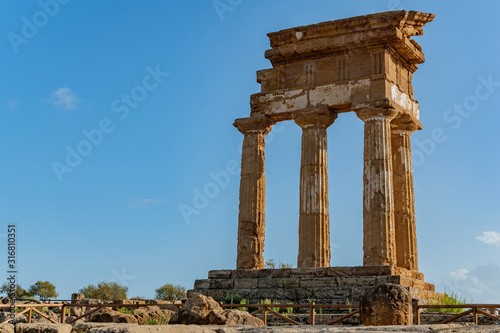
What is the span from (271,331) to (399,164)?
17.2 m

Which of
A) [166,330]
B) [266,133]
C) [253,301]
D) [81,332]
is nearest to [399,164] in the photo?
[266,133]

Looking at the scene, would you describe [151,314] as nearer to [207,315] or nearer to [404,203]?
[207,315]

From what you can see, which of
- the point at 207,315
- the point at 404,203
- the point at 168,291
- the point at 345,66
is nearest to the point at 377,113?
the point at 345,66

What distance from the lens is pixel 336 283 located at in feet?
63.6

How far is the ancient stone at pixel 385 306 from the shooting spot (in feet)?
35.4

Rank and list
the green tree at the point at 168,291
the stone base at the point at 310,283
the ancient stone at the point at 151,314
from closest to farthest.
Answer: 1. the ancient stone at the point at 151,314
2. the stone base at the point at 310,283
3. the green tree at the point at 168,291

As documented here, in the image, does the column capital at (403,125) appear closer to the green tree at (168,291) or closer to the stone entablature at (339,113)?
the stone entablature at (339,113)

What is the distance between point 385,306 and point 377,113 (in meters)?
11.4

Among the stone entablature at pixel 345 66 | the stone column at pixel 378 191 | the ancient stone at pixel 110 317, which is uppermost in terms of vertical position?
the stone entablature at pixel 345 66

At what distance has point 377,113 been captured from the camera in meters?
21.3

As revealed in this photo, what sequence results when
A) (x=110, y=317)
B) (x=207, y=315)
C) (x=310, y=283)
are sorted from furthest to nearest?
(x=310, y=283) < (x=110, y=317) < (x=207, y=315)

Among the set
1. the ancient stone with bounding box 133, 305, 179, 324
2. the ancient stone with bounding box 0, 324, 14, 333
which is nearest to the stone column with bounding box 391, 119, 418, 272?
the ancient stone with bounding box 133, 305, 179, 324

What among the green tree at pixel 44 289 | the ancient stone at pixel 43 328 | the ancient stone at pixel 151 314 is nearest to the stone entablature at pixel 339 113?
the ancient stone at pixel 151 314

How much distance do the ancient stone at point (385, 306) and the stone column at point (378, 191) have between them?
918cm
